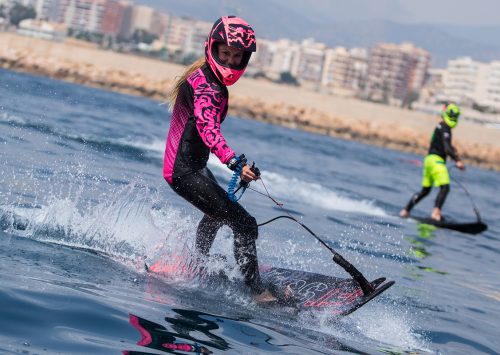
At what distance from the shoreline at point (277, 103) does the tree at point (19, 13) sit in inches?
3632

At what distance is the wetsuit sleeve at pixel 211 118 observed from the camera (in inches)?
256

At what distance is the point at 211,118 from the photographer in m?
6.58

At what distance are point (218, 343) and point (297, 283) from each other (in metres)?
1.93

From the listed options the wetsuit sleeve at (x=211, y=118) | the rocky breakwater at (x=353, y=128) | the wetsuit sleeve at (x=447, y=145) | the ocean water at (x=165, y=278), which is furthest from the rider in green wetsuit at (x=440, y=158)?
the rocky breakwater at (x=353, y=128)

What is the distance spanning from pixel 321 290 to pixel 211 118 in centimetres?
165

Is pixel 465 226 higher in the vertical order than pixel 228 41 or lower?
lower

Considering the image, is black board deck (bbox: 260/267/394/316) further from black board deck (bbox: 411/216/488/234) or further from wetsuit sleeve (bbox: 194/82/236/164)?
black board deck (bbox: 411/216/488/234)

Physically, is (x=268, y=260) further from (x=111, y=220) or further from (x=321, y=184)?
(x=321, y=184)

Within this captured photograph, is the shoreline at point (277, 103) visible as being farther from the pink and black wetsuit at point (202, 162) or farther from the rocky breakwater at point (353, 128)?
the pink and black wetsuit at point (202, 162)

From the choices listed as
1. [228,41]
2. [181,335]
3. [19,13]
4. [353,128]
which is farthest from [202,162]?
[19,13]

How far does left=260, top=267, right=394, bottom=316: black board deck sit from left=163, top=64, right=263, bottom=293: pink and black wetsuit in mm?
299

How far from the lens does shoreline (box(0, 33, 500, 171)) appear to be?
8050 cm

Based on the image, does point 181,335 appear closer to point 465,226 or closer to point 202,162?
point 202,162

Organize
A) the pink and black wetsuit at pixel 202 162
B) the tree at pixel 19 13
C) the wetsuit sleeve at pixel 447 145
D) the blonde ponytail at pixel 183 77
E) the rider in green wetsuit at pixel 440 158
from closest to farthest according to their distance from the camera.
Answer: the pink and black wetsuit at pixel 202 162 < the blonde ponytail at pixel 183 77 < the wetsuit sleeve at pixel 447 145 < the rider in green wetsuit at pixel 440 158 < the tree at pixel 19 13
